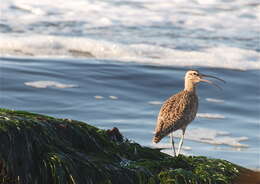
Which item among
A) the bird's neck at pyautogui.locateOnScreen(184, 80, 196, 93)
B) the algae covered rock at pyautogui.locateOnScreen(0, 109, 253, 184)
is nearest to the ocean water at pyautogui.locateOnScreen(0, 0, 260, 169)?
the bird's neck at pyautogui.locateOnScreen(184, 80, 196, 93)

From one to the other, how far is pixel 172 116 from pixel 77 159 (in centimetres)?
258

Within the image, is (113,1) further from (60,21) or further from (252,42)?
(252,42)

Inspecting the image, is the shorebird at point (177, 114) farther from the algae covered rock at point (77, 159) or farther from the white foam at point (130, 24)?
the white foam at point (130, 24)

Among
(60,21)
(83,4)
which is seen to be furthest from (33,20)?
(83,4)

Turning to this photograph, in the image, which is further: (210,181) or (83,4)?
(83,4)

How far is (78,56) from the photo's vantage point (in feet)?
42.4

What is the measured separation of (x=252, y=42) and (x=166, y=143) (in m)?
6.98

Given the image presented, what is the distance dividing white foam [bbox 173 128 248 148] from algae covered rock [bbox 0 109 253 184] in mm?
2799

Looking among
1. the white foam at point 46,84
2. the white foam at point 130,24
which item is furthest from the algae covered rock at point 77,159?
the white foam at point 130,24

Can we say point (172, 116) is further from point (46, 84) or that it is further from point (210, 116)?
point (46, 84)

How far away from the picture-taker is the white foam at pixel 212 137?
865 centimetres

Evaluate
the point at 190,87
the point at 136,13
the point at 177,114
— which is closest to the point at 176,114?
the point at 177,114

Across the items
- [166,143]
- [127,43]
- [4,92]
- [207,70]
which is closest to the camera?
[166,143]

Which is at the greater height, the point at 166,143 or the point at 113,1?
the point at 113,1
